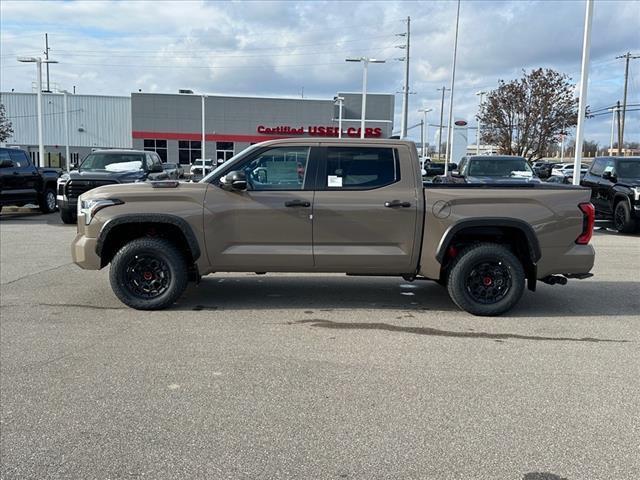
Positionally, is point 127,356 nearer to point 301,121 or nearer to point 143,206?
point 143,206

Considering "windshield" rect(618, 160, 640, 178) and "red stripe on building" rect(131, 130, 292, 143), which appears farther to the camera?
"red stripe on building" rect(131, 130, 292, 143)

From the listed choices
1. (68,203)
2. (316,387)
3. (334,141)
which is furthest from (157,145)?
(316,387)

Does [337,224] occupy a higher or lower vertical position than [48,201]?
higher

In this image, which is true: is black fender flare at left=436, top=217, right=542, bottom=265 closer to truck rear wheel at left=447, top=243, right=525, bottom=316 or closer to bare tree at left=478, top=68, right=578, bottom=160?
truck rear wheel at left=447, top=243, right=525, bottom=316

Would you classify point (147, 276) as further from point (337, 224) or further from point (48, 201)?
point (48, 201)

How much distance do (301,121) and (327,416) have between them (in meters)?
58.5

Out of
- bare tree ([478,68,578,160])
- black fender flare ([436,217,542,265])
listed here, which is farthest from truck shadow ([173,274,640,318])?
bare tree ([478,68,578,160])

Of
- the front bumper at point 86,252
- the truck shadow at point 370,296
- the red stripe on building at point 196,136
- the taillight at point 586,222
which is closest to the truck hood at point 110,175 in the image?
the truck shadow at point 370,296

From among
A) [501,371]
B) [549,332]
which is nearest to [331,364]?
[501,371]

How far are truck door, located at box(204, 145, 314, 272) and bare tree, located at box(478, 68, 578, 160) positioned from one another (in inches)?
1172

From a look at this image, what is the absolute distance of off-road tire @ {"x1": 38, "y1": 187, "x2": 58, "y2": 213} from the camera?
699 inches

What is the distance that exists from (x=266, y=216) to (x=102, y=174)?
400 inches

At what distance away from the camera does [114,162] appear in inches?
635

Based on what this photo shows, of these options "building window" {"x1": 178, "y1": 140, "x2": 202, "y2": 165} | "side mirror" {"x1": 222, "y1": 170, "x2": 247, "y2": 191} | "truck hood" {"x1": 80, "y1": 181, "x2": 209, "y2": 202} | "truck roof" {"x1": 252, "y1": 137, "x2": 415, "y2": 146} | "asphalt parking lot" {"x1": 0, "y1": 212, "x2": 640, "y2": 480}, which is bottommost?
"asphalt parking lot" {"x1": 0, "y1": 212, "x2": 640, "y2": 480}
